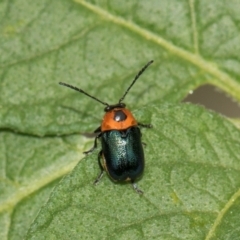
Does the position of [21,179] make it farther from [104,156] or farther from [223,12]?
[223,12]

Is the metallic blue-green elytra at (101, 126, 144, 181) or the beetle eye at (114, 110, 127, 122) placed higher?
the beetle eye at (114, 110, 127, 122)

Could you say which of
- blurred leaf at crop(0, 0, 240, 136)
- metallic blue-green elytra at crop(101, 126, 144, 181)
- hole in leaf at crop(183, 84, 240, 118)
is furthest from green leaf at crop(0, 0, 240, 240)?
hole in leaf at crop(183, 84, 240, 118)

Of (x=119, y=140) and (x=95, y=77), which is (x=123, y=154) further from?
(x=95, y=77)

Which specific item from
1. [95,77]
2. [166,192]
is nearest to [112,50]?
[95,77]

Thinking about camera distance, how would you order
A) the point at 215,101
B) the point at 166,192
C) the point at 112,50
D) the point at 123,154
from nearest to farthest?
the point at 166,192 < the point at 123,154 < the point at 112,50 < the point at 215,101

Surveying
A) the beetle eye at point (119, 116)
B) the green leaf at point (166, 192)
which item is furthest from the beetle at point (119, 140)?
the green leaf at point (166, 192)

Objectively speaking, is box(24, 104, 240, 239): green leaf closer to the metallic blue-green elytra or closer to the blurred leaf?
the metallic blue-green elytra

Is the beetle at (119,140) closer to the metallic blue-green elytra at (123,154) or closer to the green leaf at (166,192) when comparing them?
the metallic blue-green elytra at (123,154)

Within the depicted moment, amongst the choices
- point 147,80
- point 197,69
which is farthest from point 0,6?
point 197,69
